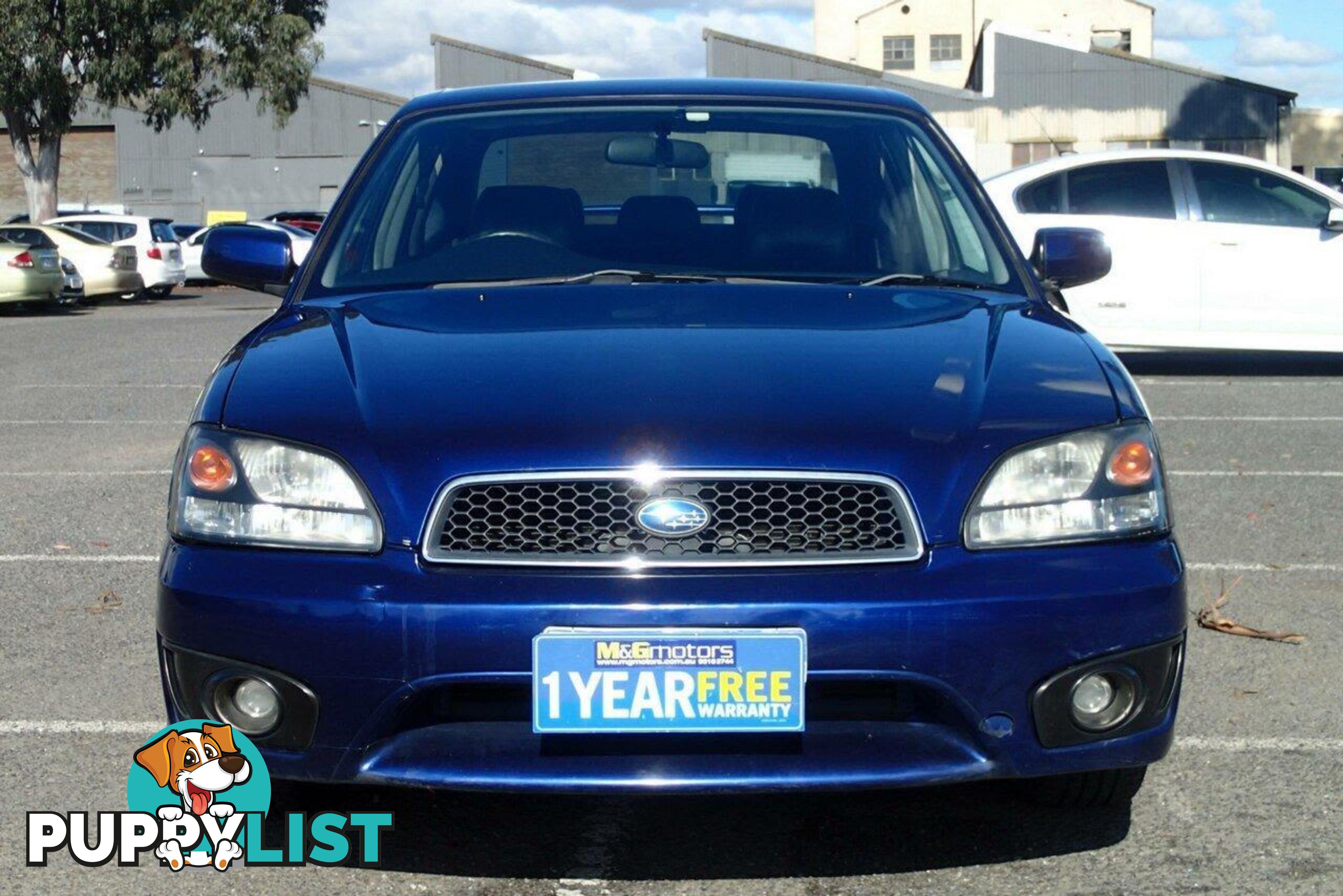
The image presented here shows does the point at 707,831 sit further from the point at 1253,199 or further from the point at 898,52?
the point at 898,52

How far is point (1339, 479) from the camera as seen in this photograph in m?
7.98

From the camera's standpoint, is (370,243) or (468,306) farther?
(370,243)

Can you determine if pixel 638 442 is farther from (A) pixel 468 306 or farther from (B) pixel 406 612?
(A) pixel 468 306

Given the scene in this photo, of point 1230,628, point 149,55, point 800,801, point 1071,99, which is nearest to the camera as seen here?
point 800,801

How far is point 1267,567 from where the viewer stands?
6074 mm

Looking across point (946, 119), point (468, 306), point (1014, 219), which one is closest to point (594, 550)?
point (468, 306)

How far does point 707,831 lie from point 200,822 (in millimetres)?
945

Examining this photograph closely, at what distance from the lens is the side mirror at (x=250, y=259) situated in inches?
176

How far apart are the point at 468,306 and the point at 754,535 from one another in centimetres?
109

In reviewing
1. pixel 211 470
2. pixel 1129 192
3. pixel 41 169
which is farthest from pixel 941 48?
pixel 211 470

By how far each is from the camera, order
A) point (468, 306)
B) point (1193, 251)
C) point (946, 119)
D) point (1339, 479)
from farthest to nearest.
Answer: point (946, 119) → point (1193, 251) → point (1339, 479) → point (468, 306)

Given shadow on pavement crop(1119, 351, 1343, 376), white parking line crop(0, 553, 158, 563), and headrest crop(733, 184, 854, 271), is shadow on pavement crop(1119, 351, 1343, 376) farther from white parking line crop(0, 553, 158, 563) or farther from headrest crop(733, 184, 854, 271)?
headrest crop(733, 184, 854, 271)

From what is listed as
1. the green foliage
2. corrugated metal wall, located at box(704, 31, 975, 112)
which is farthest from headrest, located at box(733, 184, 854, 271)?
corrugated metal wall, located at box(704, 31, 975, 112)

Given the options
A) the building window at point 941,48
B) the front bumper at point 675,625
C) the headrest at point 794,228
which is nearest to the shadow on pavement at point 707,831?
the front bumper at point 675,625
